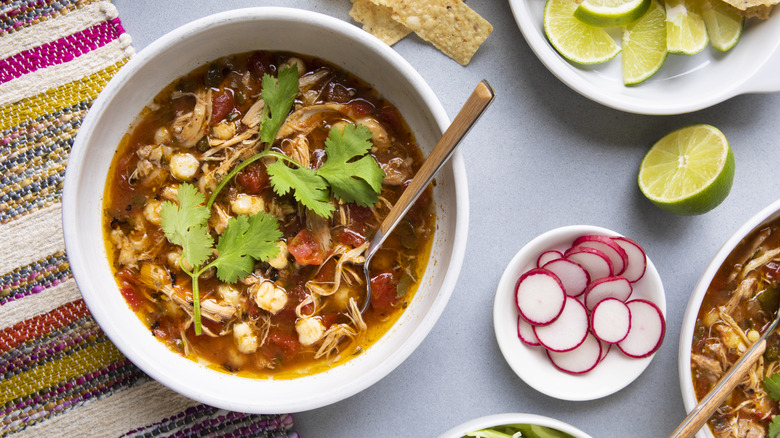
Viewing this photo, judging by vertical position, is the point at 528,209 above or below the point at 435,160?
below

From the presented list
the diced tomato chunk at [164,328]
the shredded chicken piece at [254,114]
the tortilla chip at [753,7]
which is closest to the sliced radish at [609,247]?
the tortilla chip at [753,7]

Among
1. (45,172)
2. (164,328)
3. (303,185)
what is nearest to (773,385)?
(303,185)

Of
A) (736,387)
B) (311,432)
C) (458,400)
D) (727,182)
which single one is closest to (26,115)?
(311,432)

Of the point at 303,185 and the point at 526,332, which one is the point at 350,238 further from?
the point at 526,332

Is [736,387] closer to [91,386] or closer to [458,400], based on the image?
[458,400]

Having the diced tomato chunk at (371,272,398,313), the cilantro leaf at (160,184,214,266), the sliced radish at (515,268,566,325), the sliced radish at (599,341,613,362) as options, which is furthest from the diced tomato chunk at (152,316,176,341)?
the sliced radish at (599,341,613,362)

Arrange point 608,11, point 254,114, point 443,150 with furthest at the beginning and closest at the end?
point 608,11 < point 254,114 < point 443,150

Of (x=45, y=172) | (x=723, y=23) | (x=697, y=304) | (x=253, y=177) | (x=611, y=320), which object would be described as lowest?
(x=611, y=320)

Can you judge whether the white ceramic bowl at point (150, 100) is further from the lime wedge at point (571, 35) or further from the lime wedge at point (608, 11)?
the lime wedge at point (608, 11)
